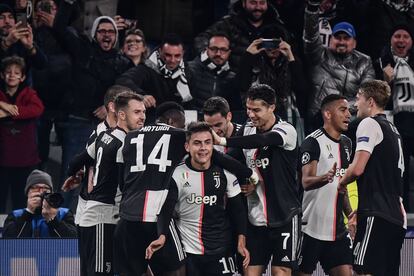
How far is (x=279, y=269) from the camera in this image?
1268 centimetres

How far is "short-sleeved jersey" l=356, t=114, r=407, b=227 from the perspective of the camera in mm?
12211

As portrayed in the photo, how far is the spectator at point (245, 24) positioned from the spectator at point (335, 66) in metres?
0.54

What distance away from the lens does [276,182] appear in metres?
12.6

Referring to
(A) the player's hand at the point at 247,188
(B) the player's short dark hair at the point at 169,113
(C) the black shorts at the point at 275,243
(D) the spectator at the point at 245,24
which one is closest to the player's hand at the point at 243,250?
(C) the black shorts at the point at 275,243

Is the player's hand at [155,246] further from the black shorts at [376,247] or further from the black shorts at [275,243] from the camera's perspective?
the black shorts at [376,247]

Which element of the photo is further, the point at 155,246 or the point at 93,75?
the point at 93,75

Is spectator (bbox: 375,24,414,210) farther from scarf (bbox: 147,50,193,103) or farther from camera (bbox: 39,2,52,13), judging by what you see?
camera (bbox: 39,2,52,13)

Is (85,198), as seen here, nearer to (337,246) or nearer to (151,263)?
(151,263)

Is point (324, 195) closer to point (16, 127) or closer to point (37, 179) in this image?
point (37, 179)

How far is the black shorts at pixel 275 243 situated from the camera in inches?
498

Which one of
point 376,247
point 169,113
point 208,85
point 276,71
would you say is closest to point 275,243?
point 376,247

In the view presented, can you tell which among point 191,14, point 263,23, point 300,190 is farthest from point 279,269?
point 191,14

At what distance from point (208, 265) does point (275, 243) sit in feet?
2.24

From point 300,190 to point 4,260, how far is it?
128 inches
